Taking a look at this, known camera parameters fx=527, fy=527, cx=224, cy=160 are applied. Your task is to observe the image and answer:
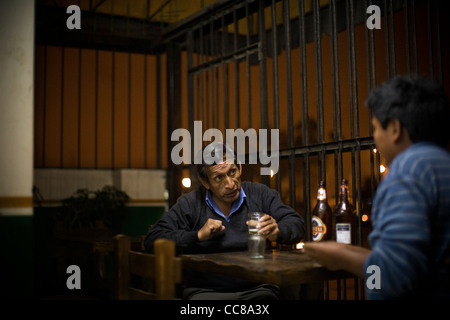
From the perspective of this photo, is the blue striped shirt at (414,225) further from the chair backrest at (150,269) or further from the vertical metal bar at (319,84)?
the vertical metal bar at (319,84)

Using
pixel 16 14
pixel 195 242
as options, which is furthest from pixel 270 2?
pixel 195 242

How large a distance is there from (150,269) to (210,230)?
71 centimetres

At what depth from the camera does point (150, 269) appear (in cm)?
179

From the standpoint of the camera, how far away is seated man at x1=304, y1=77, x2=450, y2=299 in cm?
135

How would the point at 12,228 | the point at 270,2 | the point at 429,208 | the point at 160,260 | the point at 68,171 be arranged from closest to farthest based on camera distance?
1. the point at 429,208
2. the point at 160,260
3. the point at 12,228
4. the point at 270,2
5. the point at 68,171

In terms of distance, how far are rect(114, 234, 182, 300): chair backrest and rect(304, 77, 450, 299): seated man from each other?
579 millimetres

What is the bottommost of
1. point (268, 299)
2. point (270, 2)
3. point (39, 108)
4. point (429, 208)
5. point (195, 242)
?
point (268, 299)

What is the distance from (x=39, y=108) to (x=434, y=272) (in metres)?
5.27

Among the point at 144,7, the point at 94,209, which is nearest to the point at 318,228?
the point at 94,209

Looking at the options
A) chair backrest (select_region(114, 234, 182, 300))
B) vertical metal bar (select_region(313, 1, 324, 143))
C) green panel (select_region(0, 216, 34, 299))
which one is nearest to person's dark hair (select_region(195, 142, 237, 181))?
vertical metal bar (select_region(313, 1, 324, 143))

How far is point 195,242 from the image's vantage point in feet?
8.28
